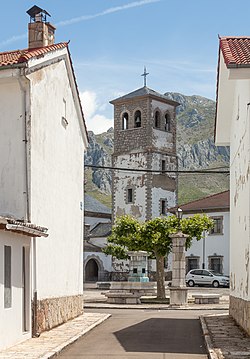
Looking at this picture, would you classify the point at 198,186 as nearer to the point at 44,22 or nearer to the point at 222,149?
the point at 222,149

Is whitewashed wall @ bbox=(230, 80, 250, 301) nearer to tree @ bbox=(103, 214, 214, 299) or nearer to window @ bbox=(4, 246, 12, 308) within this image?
window @ bbox=(4, 246, 12, 308)

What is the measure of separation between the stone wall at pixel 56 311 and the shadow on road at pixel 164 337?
1628 millimetres

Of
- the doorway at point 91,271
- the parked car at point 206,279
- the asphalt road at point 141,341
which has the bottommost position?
the doorway at point 91,271

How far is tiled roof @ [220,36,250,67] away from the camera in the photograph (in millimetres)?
12977

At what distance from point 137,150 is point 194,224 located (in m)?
32.0

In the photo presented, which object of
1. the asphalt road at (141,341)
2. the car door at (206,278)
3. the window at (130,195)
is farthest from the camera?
the window at (130,195)

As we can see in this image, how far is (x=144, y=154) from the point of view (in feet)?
210

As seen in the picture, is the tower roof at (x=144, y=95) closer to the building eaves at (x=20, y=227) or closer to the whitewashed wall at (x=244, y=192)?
the whitewashed wall at (x=244, y=192)

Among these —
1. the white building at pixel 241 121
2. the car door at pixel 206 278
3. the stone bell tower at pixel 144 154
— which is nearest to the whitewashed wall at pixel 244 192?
the white building at pixel 241 121

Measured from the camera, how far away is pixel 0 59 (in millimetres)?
15953

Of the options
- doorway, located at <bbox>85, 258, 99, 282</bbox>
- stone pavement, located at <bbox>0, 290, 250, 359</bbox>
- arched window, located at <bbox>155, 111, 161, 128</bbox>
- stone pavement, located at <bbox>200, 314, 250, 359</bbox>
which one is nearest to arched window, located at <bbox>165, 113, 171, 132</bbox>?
arched window, located at <bbox>155, 111, 161, 128</bbox>

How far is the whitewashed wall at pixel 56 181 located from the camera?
15578 mm

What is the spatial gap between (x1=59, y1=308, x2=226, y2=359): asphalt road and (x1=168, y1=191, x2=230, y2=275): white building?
122 feet

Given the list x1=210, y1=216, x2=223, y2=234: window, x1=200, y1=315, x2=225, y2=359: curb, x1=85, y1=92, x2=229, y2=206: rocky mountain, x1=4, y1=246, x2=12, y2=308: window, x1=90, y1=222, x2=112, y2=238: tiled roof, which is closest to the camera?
x1=200, y1=315, x2=225, y2=359: curb
